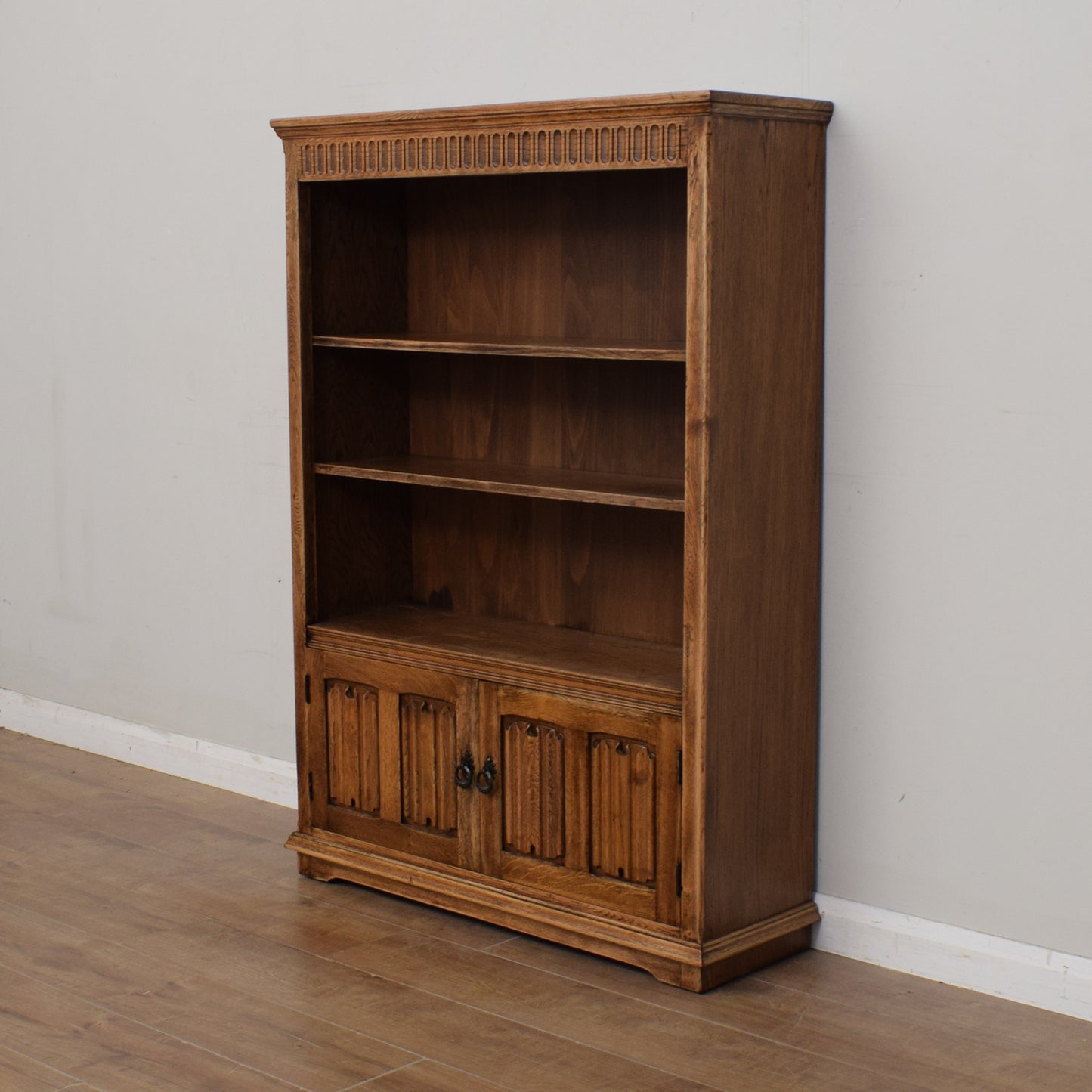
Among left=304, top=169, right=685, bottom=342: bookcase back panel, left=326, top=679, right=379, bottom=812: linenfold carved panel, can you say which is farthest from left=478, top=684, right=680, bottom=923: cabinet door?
left=304, top=169, right=685, bottom=342: bookcase back panel

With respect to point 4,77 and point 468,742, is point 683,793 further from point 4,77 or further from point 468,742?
point 4,77

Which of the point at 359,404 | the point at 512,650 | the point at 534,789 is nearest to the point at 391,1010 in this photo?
the point at 534,789

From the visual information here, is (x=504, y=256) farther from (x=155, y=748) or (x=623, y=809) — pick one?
(x=155, y=748)

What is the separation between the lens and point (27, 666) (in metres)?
5.43

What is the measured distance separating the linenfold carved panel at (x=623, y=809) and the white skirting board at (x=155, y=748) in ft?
4.56

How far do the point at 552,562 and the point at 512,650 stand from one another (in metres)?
0.33

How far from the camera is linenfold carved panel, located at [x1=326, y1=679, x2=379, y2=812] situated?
3.89 metres

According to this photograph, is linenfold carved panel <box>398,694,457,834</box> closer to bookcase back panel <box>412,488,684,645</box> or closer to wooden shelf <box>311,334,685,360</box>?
bookcase back panel <box>412,488,684,645</box>

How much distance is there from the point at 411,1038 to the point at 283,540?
1.85 m

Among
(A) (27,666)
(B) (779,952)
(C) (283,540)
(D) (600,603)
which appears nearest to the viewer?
(B) (779,952)

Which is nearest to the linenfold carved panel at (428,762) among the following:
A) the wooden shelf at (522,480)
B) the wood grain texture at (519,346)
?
the wooden shelf at (522,480)

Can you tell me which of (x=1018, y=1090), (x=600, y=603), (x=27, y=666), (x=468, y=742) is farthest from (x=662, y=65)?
(x=27, y=666)

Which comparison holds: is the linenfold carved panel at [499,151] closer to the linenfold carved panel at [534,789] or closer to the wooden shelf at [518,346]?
the wooden shelf at [518,346]

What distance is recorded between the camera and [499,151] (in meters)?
3.39
